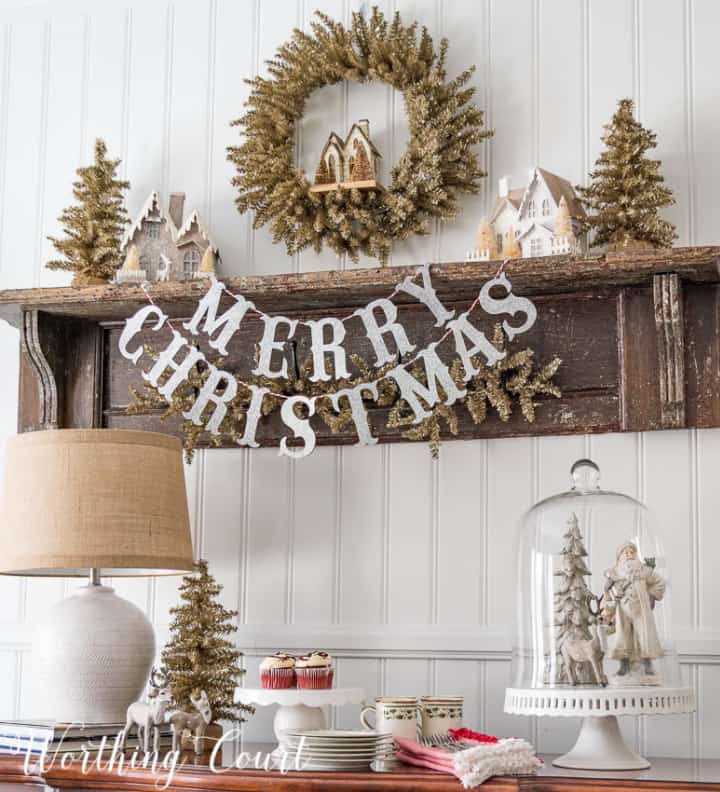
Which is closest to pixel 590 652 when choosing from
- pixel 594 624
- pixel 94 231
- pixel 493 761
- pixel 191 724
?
pixel 594 624

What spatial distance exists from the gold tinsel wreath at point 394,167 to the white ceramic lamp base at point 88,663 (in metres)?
0.86

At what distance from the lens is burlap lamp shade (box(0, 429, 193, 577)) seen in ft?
7.31

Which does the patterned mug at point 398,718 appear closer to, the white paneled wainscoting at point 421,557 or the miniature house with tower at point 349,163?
the white paneled wainscoting at point 421,557

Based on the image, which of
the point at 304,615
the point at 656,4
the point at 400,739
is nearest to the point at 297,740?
the point at 400,739

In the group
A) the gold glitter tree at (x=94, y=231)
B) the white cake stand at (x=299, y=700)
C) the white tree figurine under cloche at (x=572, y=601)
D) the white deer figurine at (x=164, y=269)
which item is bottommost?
the white cake stand at (x=299, y=700)

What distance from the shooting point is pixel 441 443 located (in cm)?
255

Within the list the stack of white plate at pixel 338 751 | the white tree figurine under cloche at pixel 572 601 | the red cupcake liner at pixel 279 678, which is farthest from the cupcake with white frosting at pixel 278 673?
the white tree figurine under cloche at pixel 572 601

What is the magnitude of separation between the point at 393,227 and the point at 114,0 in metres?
0.92

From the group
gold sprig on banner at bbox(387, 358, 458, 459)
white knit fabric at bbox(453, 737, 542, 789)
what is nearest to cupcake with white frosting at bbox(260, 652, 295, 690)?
white knit fabric at bbox(453, 737, 542, 789)

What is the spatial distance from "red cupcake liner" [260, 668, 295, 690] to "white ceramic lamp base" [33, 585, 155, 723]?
0.30 meters

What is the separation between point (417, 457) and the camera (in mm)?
2561

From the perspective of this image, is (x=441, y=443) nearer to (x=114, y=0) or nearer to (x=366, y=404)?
(x=366, y=404)

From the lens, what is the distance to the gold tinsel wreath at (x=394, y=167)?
2553 millimetres

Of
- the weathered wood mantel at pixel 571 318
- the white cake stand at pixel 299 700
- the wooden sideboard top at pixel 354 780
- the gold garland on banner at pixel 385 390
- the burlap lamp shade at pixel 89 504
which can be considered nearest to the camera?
the wooden sideboard top at pixel 354 780
